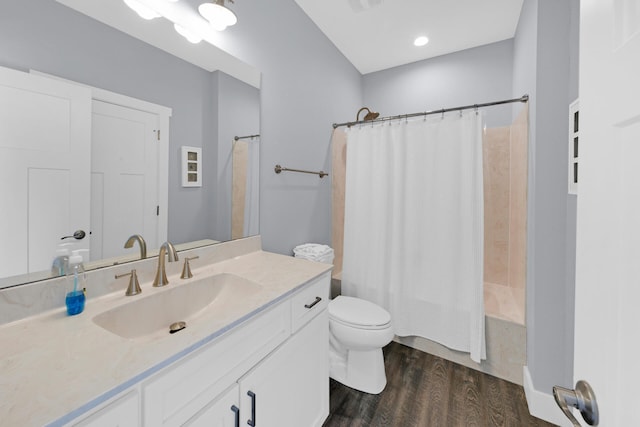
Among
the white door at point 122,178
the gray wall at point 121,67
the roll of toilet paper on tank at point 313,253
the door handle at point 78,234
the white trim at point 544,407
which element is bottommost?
the white trim at point 544,407

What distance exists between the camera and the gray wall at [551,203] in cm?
139

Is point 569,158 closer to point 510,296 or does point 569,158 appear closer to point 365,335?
point 510,296

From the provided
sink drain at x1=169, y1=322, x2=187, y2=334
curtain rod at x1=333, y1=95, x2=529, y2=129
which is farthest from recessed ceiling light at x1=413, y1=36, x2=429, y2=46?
sink drain at x1=169, y1=322, x2=187, y2=334

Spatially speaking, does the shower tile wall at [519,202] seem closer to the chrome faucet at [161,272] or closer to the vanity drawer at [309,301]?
the vanity drawer at [309,301]

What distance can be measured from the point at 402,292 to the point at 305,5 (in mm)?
2299

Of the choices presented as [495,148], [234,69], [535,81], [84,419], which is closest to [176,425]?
[84,419]

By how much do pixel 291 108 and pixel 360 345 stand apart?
1678 millimetres

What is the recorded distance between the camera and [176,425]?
67cm

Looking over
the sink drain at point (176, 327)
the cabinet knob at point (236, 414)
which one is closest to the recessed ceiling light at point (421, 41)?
the sink drain at point (176, 327)

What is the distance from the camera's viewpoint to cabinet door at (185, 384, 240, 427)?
730 millimetres

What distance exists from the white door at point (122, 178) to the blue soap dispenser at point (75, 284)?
11 cm

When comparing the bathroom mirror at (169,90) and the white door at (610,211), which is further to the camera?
the bathroom mirror at (169,90)

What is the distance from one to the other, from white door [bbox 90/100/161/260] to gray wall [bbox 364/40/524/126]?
7.18ft

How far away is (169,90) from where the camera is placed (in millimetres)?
1203
